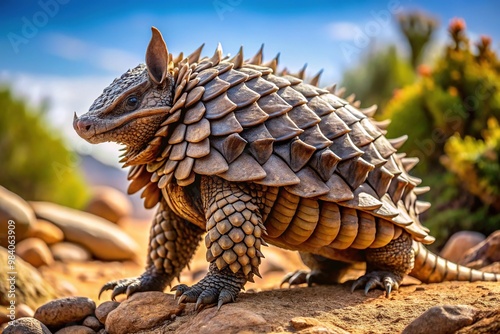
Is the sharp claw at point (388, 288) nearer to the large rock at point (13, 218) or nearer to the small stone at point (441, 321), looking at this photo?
the small stone at point (441, 321)

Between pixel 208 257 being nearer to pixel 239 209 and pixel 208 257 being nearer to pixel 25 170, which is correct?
pixel 239 209

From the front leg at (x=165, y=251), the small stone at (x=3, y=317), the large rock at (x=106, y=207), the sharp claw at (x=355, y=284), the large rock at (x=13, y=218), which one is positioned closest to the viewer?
the sharp claw at (x=355, y=284)

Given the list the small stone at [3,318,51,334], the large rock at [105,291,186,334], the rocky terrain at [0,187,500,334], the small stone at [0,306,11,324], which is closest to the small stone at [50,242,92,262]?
the rocky terrain at [0,187,500,334]

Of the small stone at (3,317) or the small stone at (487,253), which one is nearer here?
the small stone at (3,317)

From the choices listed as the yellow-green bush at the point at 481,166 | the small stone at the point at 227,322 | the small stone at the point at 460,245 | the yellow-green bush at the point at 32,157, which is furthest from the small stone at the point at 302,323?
the yellow-green bush at the point at 32,157

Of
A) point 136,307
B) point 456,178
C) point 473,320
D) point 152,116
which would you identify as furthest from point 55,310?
point 456,178

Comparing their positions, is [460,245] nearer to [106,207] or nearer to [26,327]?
[26,327]
